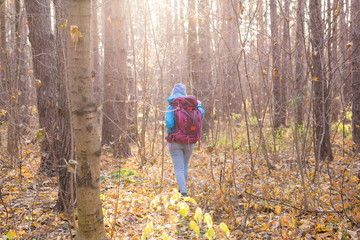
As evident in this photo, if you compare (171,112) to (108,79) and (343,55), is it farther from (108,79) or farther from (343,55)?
(108,79)

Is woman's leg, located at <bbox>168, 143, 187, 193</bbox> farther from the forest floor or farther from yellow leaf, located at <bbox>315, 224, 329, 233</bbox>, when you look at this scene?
yellow leaf, located at <bbox>315, 224, 329, 233</bbox>

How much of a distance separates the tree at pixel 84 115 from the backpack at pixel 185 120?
87.9 inches

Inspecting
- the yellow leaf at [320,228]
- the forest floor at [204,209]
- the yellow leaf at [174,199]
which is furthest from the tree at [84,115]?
the yellow leaf at [320,228]

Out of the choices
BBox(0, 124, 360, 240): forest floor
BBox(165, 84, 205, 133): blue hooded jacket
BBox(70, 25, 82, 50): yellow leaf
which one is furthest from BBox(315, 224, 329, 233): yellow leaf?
BBox(70, 25, 82, 50): yellow leaf

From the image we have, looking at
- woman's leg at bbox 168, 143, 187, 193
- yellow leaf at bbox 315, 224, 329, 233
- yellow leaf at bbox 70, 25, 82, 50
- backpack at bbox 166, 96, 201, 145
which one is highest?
yellow leaf at bbox 70, 25, 82, 50

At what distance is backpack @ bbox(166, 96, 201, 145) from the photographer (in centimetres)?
432

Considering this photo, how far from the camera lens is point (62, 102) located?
346cm

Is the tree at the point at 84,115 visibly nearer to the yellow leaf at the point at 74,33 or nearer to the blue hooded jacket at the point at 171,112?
the yellow leaf at the point at 74,33

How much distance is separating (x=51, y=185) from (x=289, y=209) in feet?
12.5

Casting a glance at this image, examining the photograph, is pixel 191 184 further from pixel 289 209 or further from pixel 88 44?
pixel 88 44

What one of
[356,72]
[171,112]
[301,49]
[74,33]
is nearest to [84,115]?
[74,33]

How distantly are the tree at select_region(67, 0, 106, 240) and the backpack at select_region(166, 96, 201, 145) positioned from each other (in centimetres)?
223

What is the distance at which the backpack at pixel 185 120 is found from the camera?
4.32 m

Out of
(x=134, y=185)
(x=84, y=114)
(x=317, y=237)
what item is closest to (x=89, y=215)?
(x=84, y=114)
